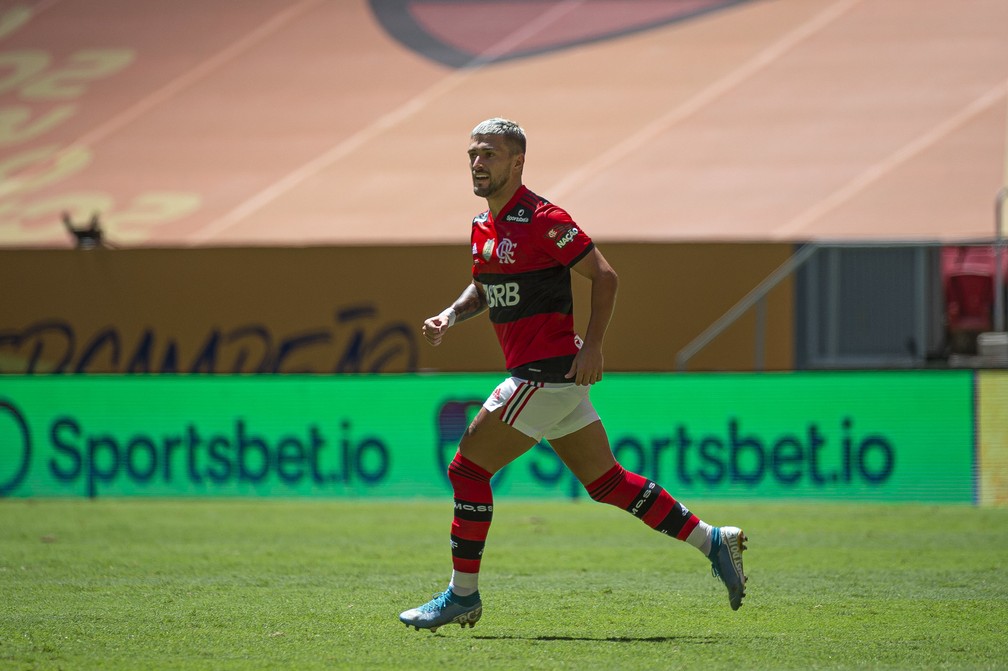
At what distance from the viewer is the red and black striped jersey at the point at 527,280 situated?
5.99 m

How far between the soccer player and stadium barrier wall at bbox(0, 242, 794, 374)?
34.0 ft

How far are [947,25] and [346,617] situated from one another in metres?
17.4

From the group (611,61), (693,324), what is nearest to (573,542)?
(693,324)

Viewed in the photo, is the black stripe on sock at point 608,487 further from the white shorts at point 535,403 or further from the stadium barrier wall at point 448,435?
the stadium barrier wall at point 448,435

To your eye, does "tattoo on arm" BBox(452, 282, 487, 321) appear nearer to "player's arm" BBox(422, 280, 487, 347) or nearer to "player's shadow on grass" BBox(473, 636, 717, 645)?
"player's arm" BBox(422, 280, 487, 347)

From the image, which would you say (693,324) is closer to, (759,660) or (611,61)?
(611,61)

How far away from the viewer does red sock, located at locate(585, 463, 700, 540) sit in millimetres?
6152

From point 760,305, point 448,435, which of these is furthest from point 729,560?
point 760,305

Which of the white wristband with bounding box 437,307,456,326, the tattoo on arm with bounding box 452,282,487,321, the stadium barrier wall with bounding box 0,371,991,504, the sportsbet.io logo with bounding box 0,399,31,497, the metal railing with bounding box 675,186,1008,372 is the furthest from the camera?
the metal railing with bounding box 675,186,1008,372

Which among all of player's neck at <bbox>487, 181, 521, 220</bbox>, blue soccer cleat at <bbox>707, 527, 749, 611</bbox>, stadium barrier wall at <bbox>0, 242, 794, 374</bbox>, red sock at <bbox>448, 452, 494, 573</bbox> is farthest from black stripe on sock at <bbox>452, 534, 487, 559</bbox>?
stadium barrier wall at <bbox>0, 242, 794, 374</bbox>

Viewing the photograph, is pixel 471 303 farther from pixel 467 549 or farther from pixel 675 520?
pixel 675 520

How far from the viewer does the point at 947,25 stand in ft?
69.1

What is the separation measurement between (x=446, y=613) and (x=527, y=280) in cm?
146

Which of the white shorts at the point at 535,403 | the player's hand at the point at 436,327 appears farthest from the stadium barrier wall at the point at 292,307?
the white shorts at the point at 535,403
